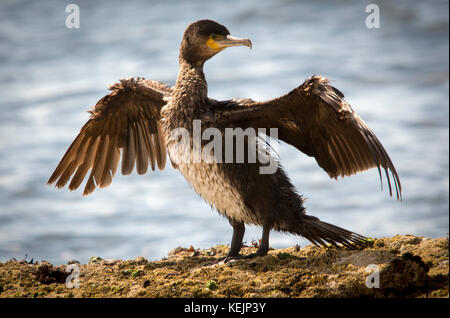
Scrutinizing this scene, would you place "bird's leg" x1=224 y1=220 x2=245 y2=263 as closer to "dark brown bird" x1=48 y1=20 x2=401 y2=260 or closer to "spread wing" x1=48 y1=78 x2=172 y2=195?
"dark brown bird" x1=48 y1=20 x2=401 y2=260

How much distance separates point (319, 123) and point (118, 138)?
8.08 ft

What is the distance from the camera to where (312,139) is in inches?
217

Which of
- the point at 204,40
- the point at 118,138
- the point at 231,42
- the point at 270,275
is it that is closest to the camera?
the point at 270,275

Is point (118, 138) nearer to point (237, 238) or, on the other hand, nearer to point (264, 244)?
point (237, 238)

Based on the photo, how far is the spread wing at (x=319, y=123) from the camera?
4977 mm

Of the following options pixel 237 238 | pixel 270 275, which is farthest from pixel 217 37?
pixel 270 275

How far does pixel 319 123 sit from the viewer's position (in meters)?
5.33

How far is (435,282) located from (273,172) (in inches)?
70.4

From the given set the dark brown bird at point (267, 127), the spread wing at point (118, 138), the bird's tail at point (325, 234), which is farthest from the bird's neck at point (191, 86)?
the bird's tail at point (325, 234)

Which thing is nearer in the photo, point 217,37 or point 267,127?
point 267,127

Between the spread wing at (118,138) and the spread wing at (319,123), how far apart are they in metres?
1.12

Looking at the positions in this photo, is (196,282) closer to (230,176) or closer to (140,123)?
(230,176)

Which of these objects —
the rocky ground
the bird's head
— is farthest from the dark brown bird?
the rocky ground
